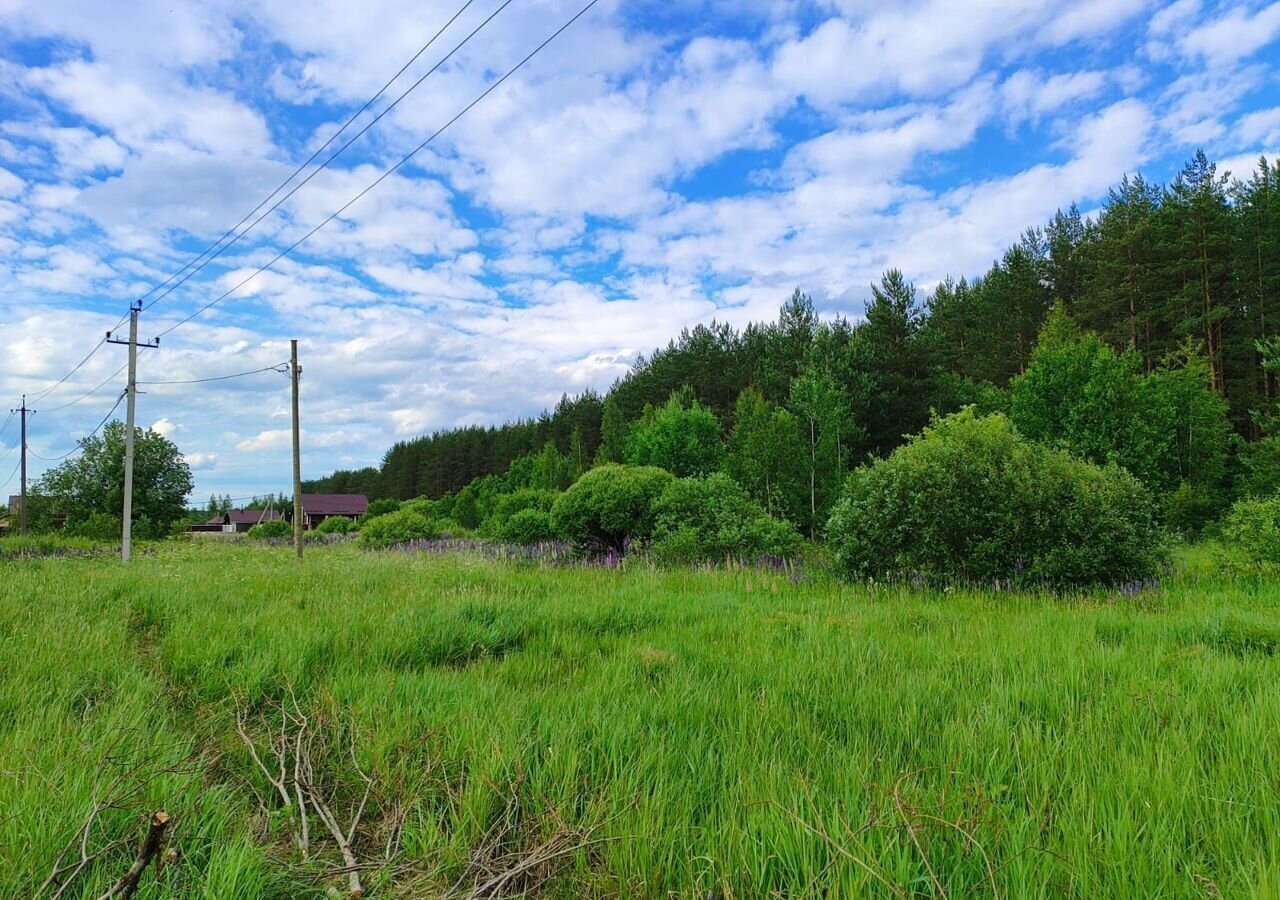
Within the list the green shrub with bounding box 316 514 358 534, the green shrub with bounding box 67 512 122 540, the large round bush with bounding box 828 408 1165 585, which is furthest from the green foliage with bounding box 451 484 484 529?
the large round bush with bounding box 828 408 1165 585

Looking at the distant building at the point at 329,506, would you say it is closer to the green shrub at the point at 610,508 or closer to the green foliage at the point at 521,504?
the green foliage at the point at 521,504

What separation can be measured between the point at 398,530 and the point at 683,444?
1433 cm

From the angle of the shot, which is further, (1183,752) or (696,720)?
(696,720)

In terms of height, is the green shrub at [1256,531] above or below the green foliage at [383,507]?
below

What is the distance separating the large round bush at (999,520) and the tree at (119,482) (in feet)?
117

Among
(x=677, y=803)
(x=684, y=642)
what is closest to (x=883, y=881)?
(x=677, y=803)

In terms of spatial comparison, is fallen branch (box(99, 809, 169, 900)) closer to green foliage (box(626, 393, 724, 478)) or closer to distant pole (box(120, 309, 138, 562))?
distant pole (box(120, 309, 138, 562))

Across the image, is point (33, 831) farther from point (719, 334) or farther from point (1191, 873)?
point (719, 334)

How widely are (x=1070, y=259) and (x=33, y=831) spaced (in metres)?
44.2

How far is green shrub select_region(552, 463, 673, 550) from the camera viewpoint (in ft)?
46.9

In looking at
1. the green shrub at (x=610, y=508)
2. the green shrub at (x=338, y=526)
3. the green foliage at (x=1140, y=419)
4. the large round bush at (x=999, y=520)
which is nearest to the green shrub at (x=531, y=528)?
the green shrub at (x=610, y=508)

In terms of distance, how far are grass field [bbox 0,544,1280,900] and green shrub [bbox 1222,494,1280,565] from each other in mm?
4330

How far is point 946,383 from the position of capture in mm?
32594

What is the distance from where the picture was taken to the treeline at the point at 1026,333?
2542 cm
